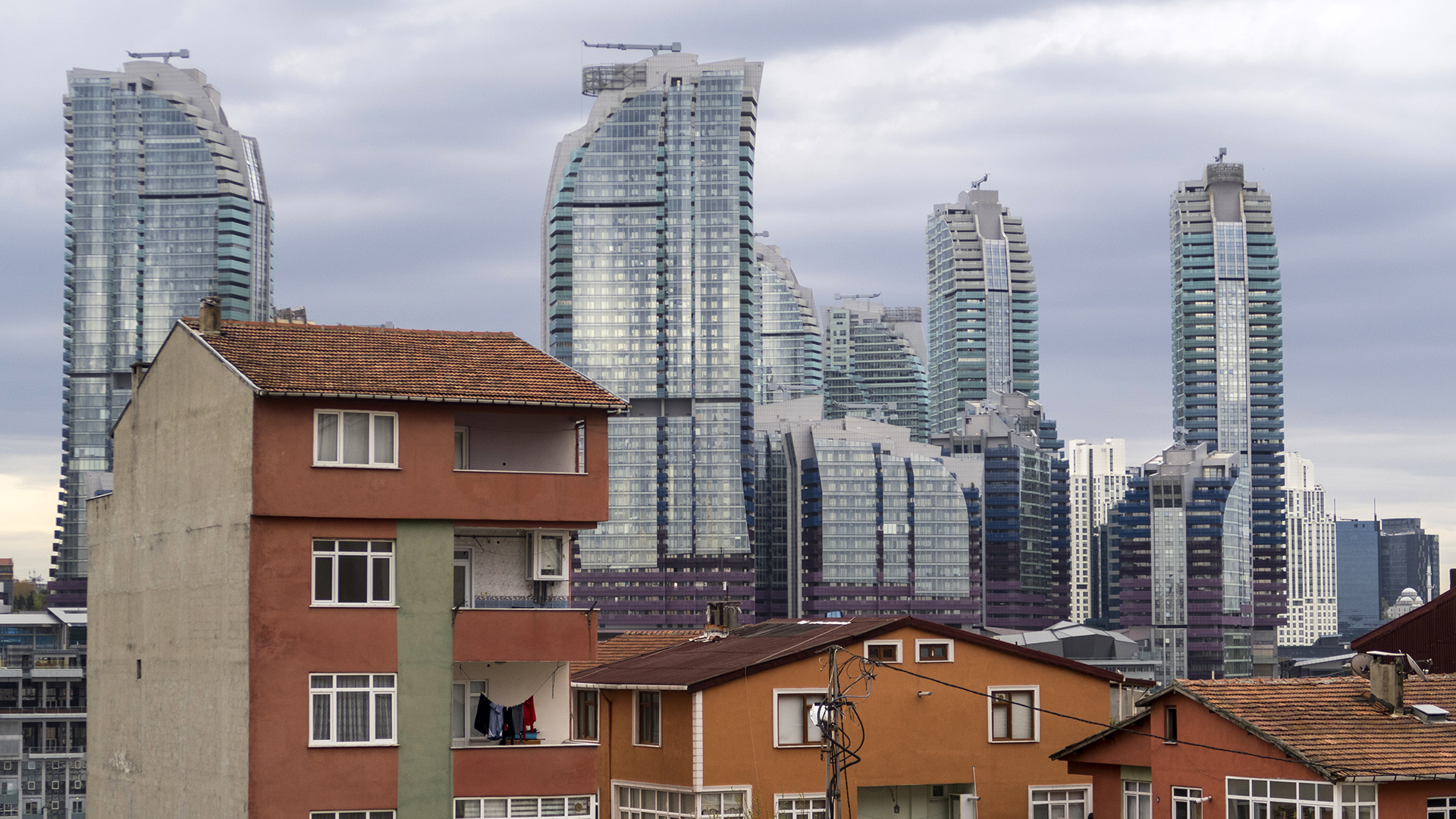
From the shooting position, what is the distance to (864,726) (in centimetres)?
4891

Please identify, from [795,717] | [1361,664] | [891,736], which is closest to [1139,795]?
[1361,664]

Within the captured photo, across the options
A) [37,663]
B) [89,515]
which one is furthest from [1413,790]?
[37,663]

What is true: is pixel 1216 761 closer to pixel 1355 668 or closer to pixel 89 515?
pixel 1355 668

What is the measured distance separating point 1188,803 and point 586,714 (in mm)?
18687

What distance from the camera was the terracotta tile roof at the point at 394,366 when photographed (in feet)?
128

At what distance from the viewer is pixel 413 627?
129 feet

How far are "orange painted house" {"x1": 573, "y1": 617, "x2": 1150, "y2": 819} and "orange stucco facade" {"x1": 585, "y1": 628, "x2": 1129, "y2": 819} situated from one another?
0.13ft

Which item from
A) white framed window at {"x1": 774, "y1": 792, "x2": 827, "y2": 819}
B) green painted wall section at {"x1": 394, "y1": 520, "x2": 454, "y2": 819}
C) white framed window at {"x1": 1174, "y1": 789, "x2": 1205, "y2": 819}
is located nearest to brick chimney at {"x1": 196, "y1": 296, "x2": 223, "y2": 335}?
green painted wall section at {"x1": 394, "y1": 520, "x2": 454, "y2": 819}

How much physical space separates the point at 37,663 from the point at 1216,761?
176655mm

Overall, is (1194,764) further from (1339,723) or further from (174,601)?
(174,601)

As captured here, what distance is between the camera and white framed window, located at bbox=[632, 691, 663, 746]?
48906mm

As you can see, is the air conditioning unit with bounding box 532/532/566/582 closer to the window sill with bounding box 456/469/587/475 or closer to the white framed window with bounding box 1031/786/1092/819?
the window sill with bounding box 456/469/587/475

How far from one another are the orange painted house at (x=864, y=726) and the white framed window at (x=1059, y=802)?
A: 0.14 ft

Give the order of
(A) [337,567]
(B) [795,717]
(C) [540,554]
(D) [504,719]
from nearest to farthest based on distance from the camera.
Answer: (A) [337,567] → (D) [504,719] → (C) [540,554] → (B) [795,717]
